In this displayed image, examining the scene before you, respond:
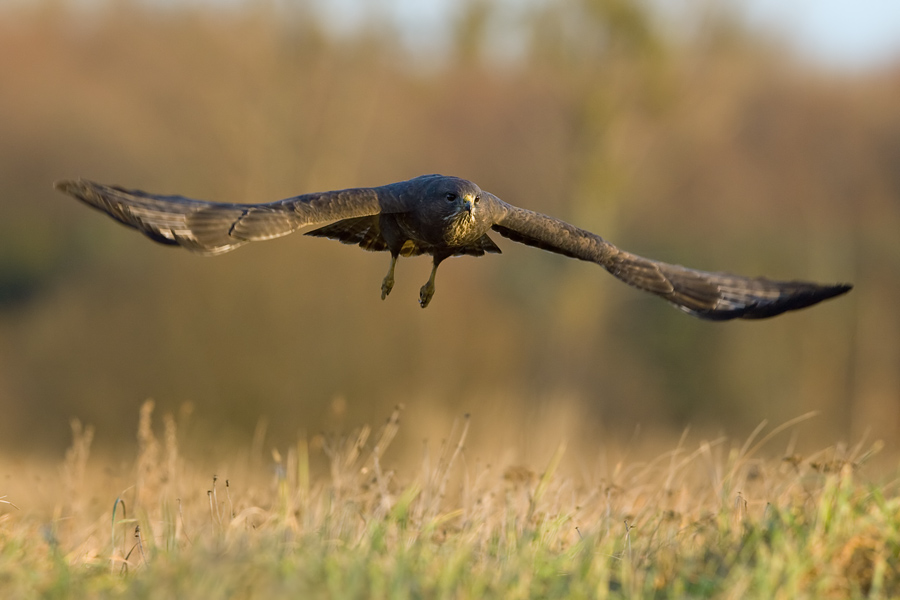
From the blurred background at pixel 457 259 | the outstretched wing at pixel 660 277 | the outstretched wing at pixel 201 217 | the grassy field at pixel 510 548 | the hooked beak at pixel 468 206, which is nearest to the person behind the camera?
the grassy field at pixel 510 548

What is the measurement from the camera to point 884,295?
2369 centimetres

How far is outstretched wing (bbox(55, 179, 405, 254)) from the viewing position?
527 centimetres

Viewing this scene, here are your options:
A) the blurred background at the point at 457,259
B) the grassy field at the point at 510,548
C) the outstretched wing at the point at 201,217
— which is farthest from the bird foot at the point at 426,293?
the blurred background at the point at 457,259

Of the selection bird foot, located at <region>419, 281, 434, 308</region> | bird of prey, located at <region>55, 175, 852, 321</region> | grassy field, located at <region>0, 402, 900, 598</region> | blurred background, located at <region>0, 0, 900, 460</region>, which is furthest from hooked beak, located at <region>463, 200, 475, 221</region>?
blurred background, located at <region>0, 0, 900, 460</region>

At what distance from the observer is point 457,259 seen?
2245 centimetres

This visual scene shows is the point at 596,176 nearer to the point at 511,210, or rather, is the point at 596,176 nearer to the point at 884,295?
the point at 884,295

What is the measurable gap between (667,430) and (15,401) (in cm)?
1214

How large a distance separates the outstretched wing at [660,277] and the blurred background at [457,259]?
873cm

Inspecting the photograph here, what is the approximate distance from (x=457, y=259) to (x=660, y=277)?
52.0 feet

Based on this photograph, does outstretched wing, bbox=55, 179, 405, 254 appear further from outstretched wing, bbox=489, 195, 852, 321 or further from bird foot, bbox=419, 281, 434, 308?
outstretched wing, bbox=489, 195, 852, 321

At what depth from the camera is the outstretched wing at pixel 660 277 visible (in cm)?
658

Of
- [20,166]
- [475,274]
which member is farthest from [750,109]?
[20,166]

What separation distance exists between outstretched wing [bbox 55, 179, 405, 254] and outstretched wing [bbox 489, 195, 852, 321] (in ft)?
4.57

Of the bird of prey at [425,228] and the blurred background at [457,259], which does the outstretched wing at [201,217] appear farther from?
the blurred background at [457,259]
